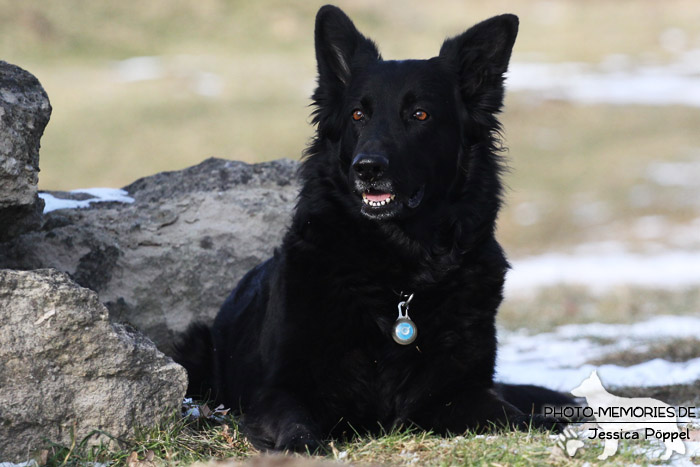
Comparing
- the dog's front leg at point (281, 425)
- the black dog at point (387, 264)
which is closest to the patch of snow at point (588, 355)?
the black dog at point (387, 264)

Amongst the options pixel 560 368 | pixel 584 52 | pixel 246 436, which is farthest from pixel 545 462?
pixel 584 52

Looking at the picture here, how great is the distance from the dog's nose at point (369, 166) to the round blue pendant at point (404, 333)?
82cm

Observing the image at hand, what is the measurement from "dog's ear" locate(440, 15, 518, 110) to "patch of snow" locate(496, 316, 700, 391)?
255 cm

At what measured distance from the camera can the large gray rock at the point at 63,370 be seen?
4098mm

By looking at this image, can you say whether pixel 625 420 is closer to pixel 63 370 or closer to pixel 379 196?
pixel 379 196

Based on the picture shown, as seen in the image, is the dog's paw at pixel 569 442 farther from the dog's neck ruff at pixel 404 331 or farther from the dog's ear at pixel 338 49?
the dog's ear at pixel 338 49

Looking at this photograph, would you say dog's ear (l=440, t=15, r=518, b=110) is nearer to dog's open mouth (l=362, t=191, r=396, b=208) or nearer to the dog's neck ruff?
dog's open mouth (l=362, t=191, r=396, b=208)

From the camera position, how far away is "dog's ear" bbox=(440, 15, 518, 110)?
196 inches

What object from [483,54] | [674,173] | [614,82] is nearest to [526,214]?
[674,173]

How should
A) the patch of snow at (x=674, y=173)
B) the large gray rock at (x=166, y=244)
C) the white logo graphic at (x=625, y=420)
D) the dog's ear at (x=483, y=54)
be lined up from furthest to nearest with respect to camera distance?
the patch of snow at (x=674, y=173)
the large gray rock at (x=166, y=244)
the dog's ear at (x=483, y=54)
the white logo graphic at (x=625, y=420)

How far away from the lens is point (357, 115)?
16.0ft

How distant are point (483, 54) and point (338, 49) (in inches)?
35.6

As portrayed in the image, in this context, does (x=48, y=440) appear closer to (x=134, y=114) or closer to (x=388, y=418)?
(x=388, y=418)

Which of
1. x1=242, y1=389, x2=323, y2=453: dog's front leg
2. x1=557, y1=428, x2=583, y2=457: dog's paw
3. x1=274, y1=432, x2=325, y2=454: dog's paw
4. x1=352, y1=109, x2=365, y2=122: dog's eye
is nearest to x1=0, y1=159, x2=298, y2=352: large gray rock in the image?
x1=242, y1=389, x2=323, y2=453: dog's front leg
